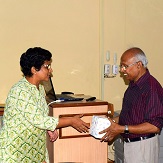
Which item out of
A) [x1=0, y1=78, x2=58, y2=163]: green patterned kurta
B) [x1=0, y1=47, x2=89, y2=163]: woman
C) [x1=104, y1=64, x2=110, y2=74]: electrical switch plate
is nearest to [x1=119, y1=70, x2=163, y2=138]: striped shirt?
[x1=0, y1=47, x2=89, y2=163]: woman

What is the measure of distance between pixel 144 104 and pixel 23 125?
93 cm

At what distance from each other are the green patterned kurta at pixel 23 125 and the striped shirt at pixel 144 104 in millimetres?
615

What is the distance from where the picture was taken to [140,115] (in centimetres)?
267

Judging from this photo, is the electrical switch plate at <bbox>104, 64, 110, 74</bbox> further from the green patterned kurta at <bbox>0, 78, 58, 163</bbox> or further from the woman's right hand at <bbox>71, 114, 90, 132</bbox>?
the green patterned kurta at <bbox>0, 78, 58, 163</bbox>

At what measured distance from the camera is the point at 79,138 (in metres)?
3.29

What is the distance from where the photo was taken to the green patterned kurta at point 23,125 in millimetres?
2449

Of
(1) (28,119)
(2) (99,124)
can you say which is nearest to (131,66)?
(2) (99,124)

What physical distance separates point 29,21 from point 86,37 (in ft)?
2.51

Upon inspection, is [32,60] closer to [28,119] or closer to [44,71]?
[44,71]

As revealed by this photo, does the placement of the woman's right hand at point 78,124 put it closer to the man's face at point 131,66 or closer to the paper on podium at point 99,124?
the paper on podium at point 99,124

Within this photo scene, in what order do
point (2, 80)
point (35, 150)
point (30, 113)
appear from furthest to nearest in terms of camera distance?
point (2, 80) < point (35, 150) < point (30, 113)

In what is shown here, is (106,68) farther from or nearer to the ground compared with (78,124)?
farther from the ground

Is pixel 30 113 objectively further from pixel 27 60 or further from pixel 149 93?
pixel 149 93

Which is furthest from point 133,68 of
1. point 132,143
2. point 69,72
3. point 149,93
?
point 69,72
